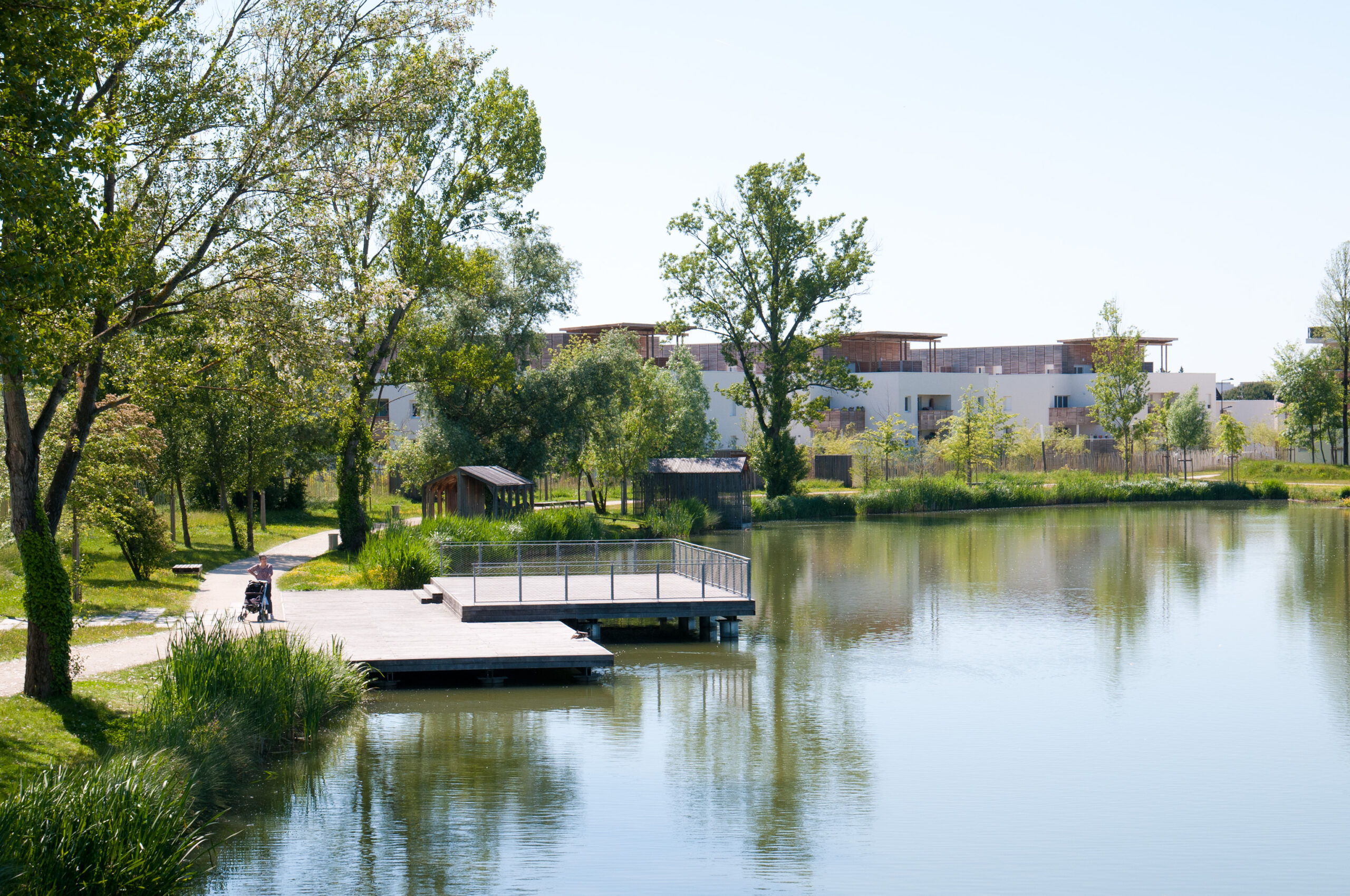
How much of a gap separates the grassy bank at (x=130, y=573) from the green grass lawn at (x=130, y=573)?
0.04 ft

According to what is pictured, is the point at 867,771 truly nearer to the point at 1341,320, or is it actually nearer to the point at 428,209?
the point at 428,209

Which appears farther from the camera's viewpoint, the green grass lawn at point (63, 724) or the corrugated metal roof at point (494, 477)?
the corrugated metal roof at point (494, 477)

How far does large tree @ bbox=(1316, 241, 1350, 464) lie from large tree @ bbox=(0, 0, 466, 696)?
207 feet

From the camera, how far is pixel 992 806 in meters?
11.9

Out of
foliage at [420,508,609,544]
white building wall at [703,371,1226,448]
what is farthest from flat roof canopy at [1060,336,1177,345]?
foliage at [420,508,609,544]

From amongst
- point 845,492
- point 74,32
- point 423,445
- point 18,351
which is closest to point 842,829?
point 18,351

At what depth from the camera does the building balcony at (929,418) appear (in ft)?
232

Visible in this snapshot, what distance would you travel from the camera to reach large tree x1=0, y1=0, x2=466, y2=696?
10.3 meters

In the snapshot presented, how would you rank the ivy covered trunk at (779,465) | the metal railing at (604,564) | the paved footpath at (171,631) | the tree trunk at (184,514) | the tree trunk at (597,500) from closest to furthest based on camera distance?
the paved footpath at (171,631), the metal railing at (604,564), the tree trunk at (184,514), the tree trunk at (597,500), the ivy covered trunk at (779,465)

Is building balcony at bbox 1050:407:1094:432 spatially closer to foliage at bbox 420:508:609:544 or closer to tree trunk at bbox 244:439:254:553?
foliage at bbox 420:508:609:544

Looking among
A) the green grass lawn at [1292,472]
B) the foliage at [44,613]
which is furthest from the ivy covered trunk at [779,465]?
the foliage at [44,613]

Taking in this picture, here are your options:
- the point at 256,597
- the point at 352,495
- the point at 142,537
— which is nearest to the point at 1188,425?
the point at 352,495

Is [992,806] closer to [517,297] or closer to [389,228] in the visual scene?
[389,228]

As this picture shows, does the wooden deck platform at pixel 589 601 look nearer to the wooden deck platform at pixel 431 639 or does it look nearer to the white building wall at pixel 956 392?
the wooden deck platform at pixel 431 639
